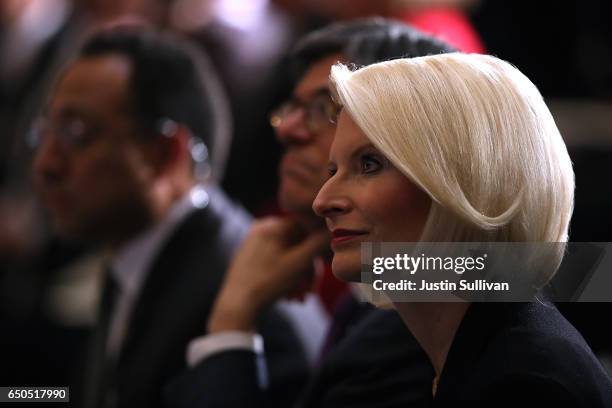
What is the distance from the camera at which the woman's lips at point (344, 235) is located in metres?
1.07

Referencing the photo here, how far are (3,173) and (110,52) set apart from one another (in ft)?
4.43

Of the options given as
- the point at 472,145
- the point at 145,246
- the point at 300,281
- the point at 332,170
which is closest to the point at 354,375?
the point at 300,281

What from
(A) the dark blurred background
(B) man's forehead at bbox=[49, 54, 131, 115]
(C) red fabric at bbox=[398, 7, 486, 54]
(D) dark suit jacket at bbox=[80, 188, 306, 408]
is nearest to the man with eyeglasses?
(D) dark suit jacket at bbox=[80, 188, 306, 408]

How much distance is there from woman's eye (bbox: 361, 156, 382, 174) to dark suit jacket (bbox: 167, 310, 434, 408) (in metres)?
0.29

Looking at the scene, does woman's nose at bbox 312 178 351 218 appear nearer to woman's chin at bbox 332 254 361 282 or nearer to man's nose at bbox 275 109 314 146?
woman's chin at bbox 332 254 361 282

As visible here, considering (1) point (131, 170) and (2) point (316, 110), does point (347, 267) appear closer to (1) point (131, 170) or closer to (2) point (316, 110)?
Result: (2) point (316, 110)

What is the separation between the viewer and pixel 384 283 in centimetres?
108

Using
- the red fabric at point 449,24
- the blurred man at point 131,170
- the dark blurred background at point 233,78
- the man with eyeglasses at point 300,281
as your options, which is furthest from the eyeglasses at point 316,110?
the red fabric at point 449,24

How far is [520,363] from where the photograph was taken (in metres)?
0.98

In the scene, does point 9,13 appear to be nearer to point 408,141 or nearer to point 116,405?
point 116,405

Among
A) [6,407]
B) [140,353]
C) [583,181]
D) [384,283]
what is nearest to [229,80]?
[583,181]

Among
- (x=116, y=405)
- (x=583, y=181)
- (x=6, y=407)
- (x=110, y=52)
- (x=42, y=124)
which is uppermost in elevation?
(x=110, y=52)

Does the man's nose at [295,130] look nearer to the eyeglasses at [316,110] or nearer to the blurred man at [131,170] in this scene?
the eyeglasses at [316,110]

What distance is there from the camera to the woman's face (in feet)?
3.41
